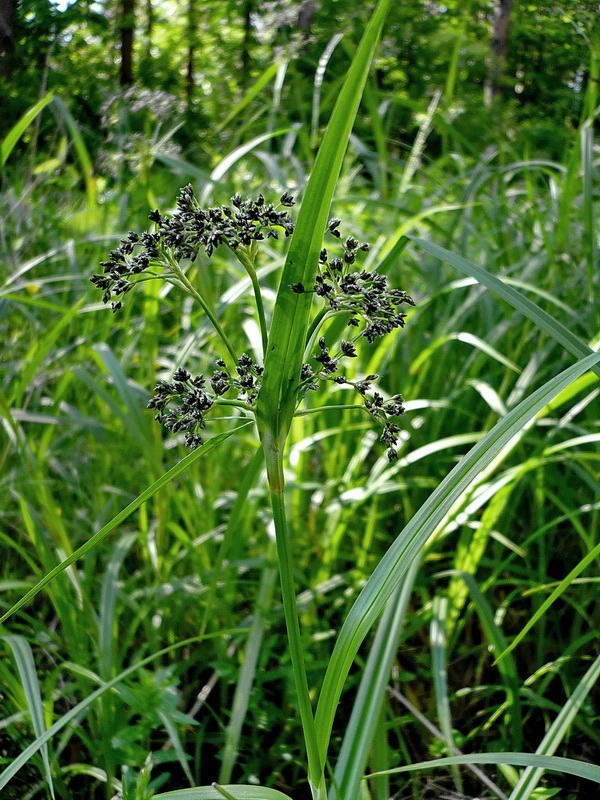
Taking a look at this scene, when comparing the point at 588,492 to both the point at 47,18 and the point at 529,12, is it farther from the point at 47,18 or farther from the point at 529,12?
the point at 47,18

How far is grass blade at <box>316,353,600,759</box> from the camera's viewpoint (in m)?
0.62

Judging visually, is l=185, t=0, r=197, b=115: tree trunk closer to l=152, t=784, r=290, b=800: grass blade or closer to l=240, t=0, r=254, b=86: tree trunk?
l=240, t=0, r=254, b=86: tree trunk

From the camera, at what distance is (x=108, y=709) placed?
1146 millimetres

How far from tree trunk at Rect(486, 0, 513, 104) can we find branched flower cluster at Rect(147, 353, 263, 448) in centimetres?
219

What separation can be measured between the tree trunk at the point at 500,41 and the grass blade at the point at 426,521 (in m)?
2.13

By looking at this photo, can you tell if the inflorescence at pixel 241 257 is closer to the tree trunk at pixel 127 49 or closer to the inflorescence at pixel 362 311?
the inflorescence at pixel 362 311

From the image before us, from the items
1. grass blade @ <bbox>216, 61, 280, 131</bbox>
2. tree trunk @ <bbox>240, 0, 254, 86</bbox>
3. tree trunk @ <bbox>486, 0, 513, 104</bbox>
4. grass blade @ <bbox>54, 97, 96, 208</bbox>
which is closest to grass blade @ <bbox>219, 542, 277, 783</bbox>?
grass blade @ <bbox>216, 61, 280, 131</bbox>

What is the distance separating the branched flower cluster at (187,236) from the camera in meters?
0.61

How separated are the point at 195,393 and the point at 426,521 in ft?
0.78

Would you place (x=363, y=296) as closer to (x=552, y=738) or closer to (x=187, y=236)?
(x=187, y=236)

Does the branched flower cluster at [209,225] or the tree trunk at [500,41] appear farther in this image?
the tree trunk at [500,41]

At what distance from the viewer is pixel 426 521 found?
0.63 meters

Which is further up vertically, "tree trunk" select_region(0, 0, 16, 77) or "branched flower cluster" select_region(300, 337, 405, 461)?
"tree trunk" select_region(0, 0, 16, 77)

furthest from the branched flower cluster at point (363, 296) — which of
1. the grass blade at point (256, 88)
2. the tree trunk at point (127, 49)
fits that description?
the tree trunk at point (127, 49)
